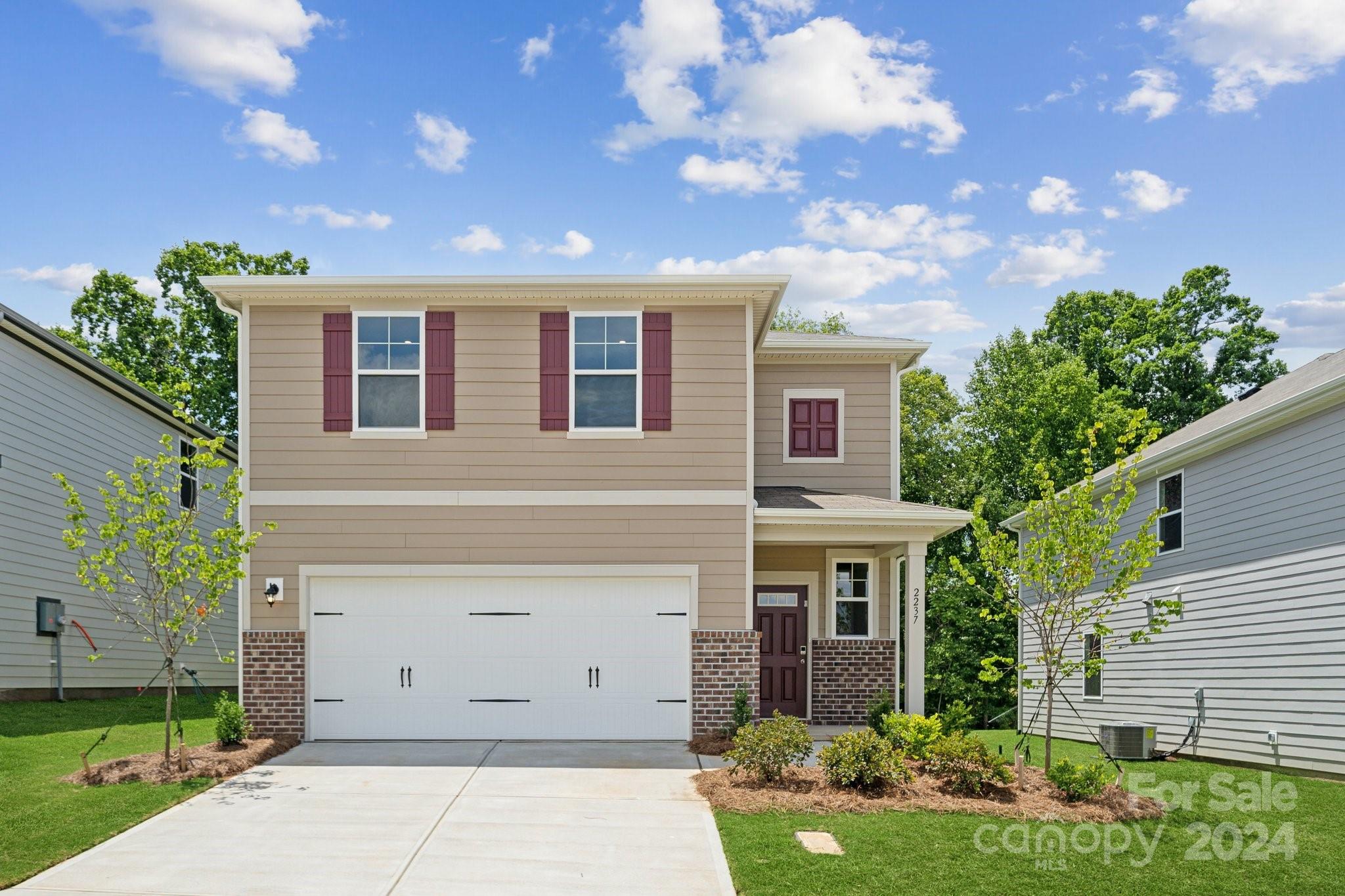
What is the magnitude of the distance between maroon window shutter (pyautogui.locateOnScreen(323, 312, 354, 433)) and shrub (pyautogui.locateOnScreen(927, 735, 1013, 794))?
25.0ft

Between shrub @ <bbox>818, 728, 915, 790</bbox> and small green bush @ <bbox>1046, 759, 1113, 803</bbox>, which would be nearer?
small green bush @ <bbox>1046, 759, 1113, 803</bbox>

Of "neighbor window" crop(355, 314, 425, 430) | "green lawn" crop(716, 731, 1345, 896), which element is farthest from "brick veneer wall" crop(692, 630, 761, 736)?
"neighbor window" crop(355, 314, 425, 430)

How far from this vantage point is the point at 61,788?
9.14 meters

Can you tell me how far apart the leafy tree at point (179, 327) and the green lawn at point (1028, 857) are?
24.9m

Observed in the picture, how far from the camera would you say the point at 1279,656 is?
1180cm

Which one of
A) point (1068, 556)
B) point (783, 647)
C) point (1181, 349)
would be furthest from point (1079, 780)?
point (1181, 349)

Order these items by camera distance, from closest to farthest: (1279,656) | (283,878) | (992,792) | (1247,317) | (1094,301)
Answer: (283,878) < (992,792) < (1279,656) < (1247,317) < (1094,301)

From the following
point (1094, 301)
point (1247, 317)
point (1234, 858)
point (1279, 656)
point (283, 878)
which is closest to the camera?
point (283, 878)

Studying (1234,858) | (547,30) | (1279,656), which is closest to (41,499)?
(547,30)

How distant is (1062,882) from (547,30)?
1308 centimetres

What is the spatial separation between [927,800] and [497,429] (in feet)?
21.0

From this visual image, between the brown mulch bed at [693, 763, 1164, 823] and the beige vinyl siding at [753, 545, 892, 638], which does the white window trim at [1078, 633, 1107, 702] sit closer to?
the beige vinyl siding at [753, 545, 892, 638]

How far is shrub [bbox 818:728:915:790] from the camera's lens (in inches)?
370

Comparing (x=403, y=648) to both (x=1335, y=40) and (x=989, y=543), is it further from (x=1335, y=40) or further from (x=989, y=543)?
(x=1335, y=40)
